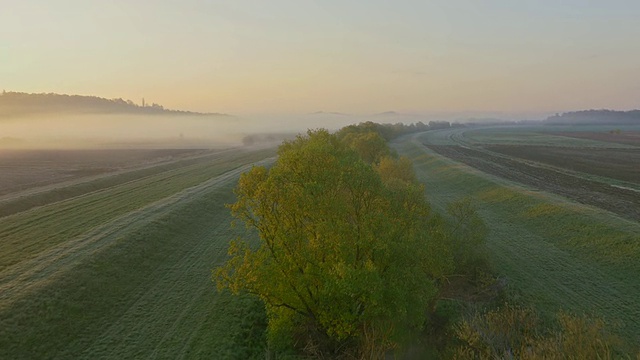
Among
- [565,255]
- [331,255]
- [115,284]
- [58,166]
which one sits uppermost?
[331,255]

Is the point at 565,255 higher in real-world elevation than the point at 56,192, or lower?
lower

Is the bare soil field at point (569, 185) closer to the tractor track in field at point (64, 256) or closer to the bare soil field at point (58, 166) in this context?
the tractor track in field at point (64, 256)

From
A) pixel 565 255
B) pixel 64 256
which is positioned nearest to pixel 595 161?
pixel 565 255

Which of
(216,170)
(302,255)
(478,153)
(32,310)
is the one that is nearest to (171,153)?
(216,170)

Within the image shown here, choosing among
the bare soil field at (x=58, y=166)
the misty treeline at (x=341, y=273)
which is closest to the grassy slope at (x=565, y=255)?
the misty treeline at (x=341, y=273)

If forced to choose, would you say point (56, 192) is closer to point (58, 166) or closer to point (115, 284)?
point (115, 284)

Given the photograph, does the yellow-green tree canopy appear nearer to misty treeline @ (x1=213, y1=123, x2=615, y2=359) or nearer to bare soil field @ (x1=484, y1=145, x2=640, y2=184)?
misty treeline @ (x1=213, y1=123, x2=615, y2=359)
